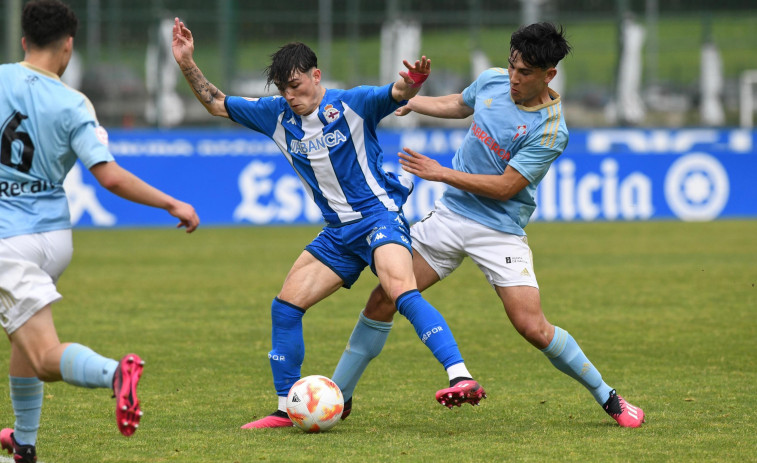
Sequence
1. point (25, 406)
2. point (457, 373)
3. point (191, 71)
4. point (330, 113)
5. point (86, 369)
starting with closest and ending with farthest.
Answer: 1. point (86, 369)
2. point (25, 406)
3. point (457, 373)
4. point (330, 113)
5. point (191, 71)

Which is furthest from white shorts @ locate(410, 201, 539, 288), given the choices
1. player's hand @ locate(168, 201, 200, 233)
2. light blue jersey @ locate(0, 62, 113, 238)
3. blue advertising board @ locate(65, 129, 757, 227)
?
blue advertising board @ locate(65, 129, 757, 227)

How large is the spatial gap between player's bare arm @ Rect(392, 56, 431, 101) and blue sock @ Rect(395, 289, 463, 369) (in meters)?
1.03

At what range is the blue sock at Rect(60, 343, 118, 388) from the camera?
14.3ft

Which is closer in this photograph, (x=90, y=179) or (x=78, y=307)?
(x=78, y=307)

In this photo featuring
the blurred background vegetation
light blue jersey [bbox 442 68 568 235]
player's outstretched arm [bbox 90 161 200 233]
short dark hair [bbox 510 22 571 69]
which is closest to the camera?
player's outstretched arm [bbox 90 161 200 233]

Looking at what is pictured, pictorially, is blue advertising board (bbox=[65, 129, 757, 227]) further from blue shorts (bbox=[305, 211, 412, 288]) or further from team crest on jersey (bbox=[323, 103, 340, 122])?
team crest on jersey (bbox=[323, 103, 340, 122])

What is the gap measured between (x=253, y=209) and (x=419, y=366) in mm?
11160

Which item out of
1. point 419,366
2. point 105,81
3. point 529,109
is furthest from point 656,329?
point 105,81

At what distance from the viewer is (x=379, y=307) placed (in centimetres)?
589

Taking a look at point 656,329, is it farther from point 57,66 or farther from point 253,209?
point 253,209

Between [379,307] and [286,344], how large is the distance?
556 mm

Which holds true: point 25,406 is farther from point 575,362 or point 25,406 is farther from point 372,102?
point 575,362

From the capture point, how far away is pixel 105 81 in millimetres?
23531

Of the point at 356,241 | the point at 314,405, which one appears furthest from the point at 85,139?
the point at 314,405
